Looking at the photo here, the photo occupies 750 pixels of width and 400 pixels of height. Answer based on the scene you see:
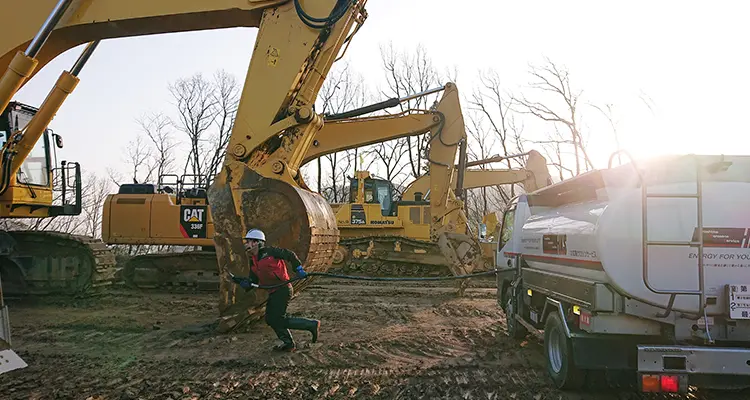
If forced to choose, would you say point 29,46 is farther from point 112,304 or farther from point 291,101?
point 112,304

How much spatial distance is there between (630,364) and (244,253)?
5.06 m

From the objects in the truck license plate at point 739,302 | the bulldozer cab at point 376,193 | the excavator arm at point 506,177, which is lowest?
the truck license plate at point 739,302

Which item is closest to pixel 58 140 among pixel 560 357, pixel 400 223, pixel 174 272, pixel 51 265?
pixel 51 265

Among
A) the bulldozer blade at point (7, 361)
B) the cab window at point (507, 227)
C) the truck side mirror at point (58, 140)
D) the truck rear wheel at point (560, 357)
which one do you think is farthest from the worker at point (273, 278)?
the truck side mirror at point (58, 140)

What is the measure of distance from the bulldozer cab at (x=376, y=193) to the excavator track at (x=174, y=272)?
6.99m

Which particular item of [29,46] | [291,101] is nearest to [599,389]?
[291,101]

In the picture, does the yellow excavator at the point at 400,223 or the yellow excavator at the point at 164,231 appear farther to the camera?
the yellow excavator at the point at 400,223

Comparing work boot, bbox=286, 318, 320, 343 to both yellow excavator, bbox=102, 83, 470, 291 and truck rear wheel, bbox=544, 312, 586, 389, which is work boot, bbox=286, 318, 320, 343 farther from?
yellow excavator, bbox=102, 83, 470, 291

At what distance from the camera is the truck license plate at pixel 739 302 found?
481 centimetres

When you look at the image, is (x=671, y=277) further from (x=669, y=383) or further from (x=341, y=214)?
(x=341, y=214)

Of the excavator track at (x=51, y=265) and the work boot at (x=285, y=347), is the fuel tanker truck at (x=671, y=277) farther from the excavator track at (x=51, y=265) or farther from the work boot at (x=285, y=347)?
the excavator track at (x=51, y=265)

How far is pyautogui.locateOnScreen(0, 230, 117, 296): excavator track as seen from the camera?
12.0 m

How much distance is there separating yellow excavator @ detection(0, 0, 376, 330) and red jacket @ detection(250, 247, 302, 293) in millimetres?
298

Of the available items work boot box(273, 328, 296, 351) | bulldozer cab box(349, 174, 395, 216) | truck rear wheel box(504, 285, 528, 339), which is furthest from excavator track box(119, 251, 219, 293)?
truck rear wheel box(504, 285, 528, 339)
